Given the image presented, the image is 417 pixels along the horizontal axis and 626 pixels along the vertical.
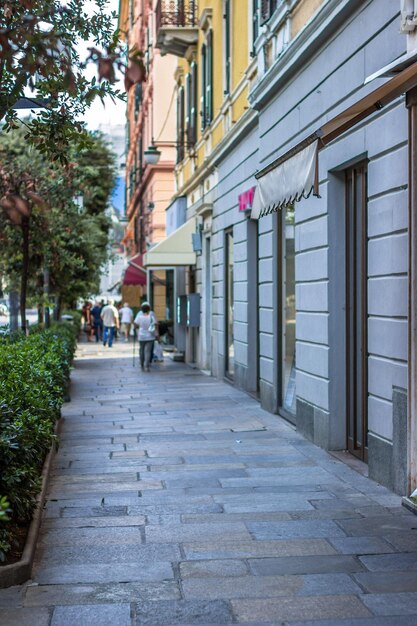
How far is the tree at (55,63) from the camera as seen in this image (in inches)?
139

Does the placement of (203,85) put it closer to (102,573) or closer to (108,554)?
(108,554)

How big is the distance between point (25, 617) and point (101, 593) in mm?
533

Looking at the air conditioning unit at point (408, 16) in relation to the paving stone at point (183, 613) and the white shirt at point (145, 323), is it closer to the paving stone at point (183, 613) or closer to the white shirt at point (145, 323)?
the paving stone at point (183, 613)

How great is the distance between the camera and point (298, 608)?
5.19 metres

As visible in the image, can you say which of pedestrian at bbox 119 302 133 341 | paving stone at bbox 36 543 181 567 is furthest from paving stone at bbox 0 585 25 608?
pedestrian at bbox 119 302 133 341

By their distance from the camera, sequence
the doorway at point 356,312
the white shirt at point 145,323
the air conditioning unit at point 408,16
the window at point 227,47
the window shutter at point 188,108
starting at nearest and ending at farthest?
the air conditioning unit at point 408,16 → the doorway at point 356,312 → the window at point 227,47 → the white shirt at point 145,323 → the window shutter at point 188,108

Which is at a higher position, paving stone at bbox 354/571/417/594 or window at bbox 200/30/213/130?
window at bbox 200/30/213/130

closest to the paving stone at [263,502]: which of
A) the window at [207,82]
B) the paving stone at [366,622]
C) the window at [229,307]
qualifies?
the paving stone at [366,622]

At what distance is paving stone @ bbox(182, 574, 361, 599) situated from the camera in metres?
5.43

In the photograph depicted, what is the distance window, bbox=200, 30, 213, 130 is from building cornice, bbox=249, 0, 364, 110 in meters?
6.73

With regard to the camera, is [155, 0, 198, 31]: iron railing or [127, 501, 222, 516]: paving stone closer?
[127, 501, 222, 516]: paving stone

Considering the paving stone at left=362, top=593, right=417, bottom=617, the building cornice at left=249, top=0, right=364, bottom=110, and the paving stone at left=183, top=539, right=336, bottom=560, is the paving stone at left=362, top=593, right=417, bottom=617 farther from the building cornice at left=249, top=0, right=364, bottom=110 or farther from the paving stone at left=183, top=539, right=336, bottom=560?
the building cornice at left=249, top=0, right=364, bottom=110

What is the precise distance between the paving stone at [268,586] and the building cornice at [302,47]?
568cm

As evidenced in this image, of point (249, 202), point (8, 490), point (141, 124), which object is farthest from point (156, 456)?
point (141, 124)
